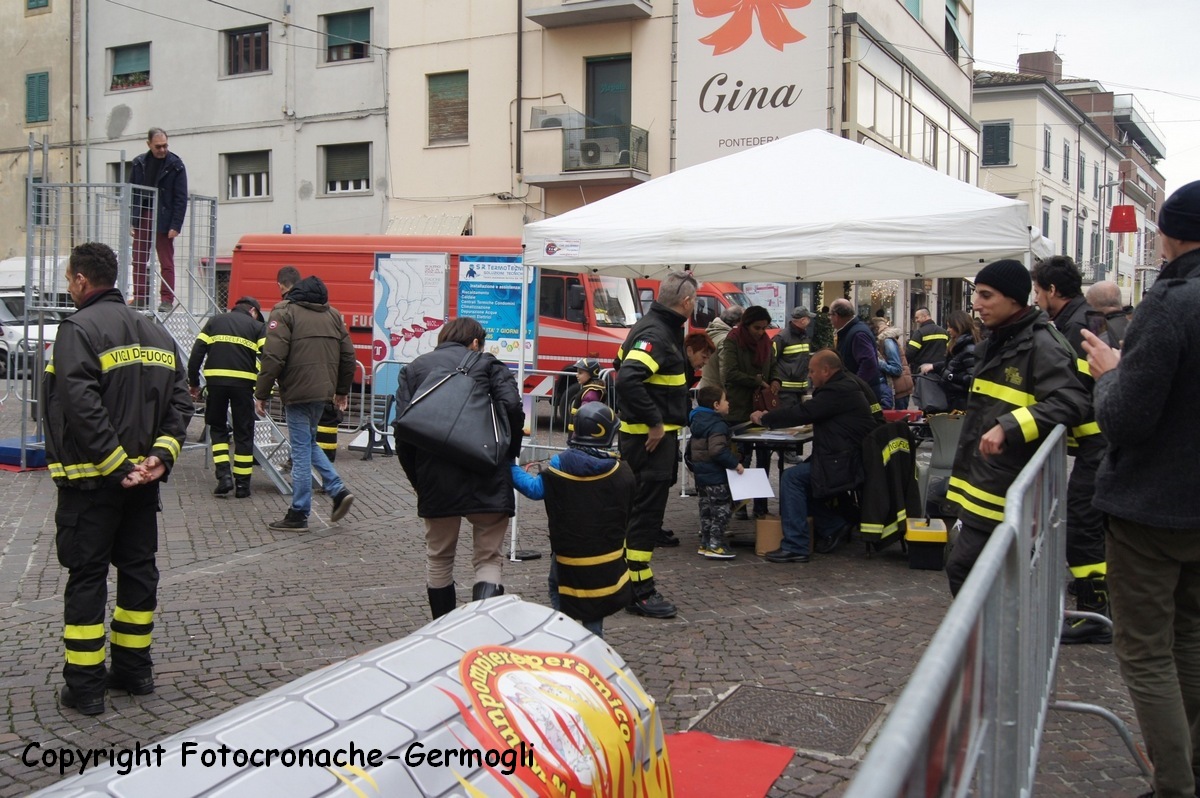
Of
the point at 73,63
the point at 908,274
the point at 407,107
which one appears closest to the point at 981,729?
the point at 908,274

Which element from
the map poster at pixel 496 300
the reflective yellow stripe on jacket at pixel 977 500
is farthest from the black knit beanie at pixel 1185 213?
the map poster at pixel 496 300

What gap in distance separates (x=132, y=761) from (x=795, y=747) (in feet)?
9.31

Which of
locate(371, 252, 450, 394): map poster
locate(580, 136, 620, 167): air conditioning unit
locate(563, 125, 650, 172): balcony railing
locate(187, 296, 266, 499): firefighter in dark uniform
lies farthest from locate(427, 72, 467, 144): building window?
locate(187, 296, 266, 499): firefighter in dark uniform

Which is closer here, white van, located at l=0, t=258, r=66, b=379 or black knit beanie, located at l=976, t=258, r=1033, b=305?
black knit beanie, located at l=976, t=258, r=1033, b=305

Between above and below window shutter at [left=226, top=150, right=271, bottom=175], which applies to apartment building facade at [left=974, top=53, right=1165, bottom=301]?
above

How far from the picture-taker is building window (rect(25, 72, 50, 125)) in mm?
29844

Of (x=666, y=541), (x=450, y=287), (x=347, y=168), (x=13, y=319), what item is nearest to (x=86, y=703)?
(x=666, y=541)

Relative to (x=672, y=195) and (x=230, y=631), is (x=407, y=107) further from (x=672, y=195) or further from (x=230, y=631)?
(x=230, y=631)

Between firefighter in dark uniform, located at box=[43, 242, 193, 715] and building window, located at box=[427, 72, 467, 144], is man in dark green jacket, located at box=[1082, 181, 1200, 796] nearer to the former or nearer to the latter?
firefighter in dark uniform, located at box=[43, 242, 193, 715]

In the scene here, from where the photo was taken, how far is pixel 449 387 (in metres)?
5.01

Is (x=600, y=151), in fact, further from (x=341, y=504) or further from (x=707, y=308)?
(x=341, y=504)

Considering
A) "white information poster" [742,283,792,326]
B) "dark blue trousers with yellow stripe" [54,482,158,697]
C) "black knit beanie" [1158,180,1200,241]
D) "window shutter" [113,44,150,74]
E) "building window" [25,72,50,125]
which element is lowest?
"dark blue trousers with yellow stripe" [54,482,158,697]

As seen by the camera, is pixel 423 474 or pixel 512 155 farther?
pixel 512 155

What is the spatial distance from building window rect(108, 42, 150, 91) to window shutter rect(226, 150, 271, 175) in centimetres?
361
